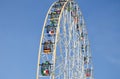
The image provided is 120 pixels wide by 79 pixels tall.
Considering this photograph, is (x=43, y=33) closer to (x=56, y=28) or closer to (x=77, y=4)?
(x=56, y=28)

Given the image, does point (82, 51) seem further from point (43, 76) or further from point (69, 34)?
point (43, 76)

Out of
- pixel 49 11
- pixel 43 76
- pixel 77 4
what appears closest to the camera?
pixel 43 76

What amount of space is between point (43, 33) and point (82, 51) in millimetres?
10034

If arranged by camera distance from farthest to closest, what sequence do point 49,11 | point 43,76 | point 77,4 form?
point 77,4
point 49,11
point 43,76

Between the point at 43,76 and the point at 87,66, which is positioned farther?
the point at 87,66

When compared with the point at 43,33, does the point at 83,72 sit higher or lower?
lower

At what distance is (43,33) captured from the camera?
51.0m

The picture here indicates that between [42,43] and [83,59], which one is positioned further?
[83,59]

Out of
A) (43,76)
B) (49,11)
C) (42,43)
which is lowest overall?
(43,76)

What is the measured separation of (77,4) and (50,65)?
10.4m

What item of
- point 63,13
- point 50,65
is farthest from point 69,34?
point 50,65

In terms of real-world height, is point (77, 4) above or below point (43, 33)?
above

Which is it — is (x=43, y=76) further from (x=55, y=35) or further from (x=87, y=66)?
(x=87, y=66)

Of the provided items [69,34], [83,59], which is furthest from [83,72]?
[69,34]
